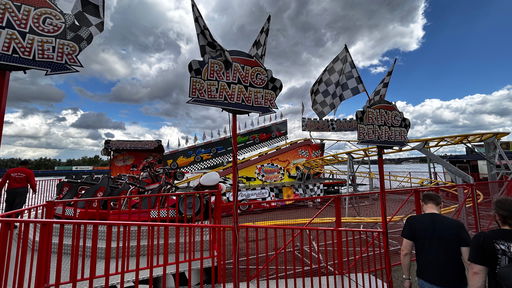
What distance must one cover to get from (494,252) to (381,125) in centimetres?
222

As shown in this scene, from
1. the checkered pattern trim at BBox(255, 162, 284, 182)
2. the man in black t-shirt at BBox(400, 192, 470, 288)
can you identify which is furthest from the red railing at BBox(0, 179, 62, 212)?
the man in black t-shirt at BBox(400, 192, 470, 288)

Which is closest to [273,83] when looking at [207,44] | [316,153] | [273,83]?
[273,83]

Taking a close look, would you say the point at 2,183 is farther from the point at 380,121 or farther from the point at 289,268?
the point at 380,121

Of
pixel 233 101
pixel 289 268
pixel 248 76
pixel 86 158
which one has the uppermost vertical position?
pixel 86 158

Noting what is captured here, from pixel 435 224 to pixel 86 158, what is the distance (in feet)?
245

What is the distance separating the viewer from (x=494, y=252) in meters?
1.78

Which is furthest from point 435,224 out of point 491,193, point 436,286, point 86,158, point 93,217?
point 86,158

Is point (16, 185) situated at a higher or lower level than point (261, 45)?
lower

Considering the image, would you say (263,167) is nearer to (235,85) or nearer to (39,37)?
(235,85)

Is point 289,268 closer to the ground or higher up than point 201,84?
closer to the ground

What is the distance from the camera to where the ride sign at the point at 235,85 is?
93.3 inches

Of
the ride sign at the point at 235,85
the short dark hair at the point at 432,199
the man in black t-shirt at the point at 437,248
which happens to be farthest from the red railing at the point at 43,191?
the short dark hair at the point at 432,199

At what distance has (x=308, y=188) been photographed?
12406mm

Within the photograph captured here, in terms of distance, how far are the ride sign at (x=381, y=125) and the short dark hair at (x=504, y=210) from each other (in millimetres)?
1714
